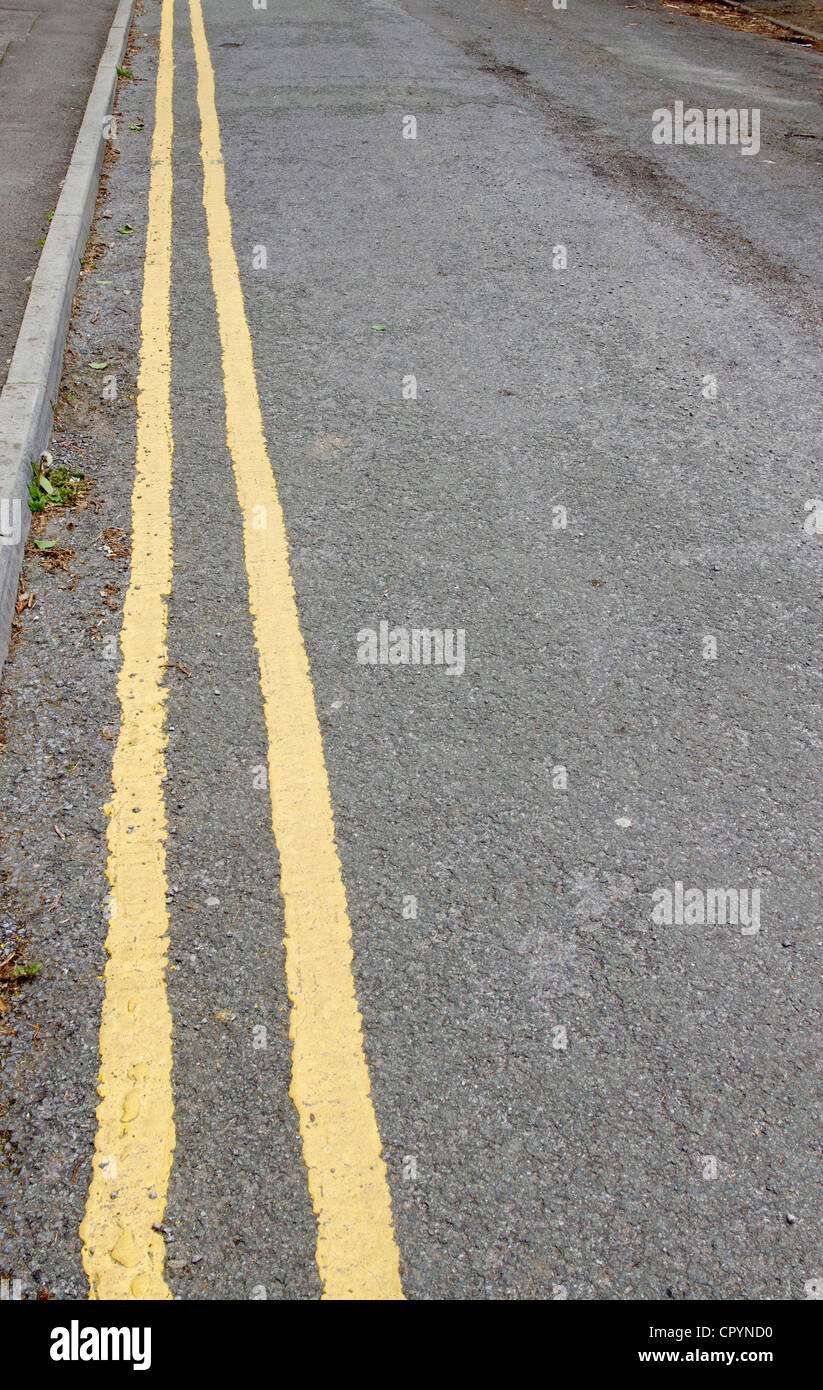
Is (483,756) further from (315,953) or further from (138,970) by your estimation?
(138,970)

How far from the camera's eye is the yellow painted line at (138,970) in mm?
2051

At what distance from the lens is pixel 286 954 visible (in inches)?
101

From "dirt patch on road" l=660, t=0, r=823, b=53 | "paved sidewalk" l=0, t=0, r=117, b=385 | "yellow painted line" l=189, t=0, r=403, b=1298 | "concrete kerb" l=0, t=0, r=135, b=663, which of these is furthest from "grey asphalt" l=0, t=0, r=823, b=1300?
"dirt patch on road" l=660, t=0, r=823, b=53

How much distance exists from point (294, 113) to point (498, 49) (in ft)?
12.7

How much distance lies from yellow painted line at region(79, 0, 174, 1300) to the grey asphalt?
0.04 m

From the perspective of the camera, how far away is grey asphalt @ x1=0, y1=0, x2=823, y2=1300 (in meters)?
2.16

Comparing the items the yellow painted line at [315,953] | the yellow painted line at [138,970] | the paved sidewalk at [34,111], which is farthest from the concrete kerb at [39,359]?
the yellow painted line at [315,953]

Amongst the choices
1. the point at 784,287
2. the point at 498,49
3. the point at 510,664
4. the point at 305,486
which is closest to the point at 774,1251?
the point at 510,664

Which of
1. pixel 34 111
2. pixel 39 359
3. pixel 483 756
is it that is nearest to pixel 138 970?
pixel 483 756

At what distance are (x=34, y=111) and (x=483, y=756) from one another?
25.8 ft

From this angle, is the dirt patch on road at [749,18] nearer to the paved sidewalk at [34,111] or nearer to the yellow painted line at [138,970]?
the paved sidewalk at [34,111]

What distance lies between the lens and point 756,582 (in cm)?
394

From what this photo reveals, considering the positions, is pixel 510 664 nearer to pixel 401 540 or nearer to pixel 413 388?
pixel 401 540

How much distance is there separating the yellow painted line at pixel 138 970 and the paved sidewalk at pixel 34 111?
1.71 m
